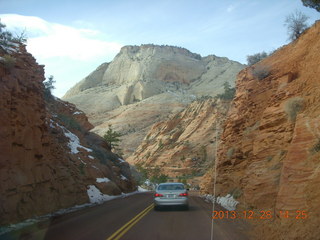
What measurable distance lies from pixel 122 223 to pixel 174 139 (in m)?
68.1

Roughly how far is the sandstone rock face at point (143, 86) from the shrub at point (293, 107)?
80.8 metres

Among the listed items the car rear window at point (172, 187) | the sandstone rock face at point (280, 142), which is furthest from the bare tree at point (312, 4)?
the car rear window at point (172, 187)

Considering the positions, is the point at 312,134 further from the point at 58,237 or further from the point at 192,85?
the point at 192,85

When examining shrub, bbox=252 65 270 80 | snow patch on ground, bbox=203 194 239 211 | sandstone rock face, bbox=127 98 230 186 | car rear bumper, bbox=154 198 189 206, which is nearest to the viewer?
car rear bumper, bbox=154 198 189 206

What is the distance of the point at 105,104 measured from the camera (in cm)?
13400

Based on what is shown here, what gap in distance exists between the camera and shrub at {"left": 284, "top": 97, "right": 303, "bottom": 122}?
49.6ft

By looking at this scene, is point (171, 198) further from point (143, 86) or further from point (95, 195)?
point (143, 86)

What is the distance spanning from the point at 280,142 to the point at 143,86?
406 feet

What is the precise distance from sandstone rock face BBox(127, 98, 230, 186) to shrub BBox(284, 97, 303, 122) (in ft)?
154

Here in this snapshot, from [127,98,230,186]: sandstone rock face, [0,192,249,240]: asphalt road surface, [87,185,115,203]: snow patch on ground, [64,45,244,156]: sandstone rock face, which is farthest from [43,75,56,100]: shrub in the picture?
[64,45,244,156]: sandstone rock face

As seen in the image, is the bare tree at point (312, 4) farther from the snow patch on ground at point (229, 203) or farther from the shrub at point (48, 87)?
the shrub at point (48, 87)

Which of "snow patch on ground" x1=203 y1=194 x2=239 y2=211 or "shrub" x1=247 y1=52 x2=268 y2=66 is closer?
"snow patch on ground" x1=203 y1=194 x2=239 y2=211

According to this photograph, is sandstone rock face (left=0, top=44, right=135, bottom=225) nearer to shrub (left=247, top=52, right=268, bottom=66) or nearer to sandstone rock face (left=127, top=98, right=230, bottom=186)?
shrub (left=247, top=52, right=268, bottom=66)

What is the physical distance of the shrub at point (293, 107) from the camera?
15121 millimetres
